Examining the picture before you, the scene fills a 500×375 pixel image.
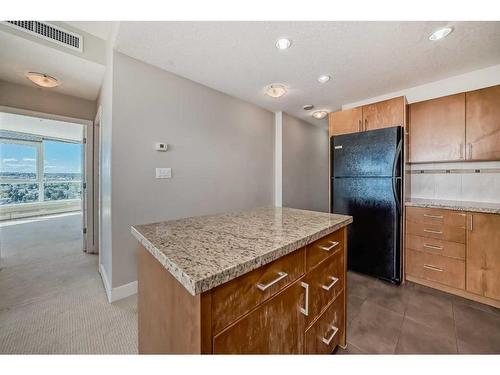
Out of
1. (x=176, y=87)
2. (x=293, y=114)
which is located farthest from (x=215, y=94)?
(x=293, y=114)

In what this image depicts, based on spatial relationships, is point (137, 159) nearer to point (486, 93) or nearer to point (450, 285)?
point (450, 285)

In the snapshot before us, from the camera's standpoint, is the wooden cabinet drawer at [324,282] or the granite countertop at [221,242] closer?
the granite countertop at [221,242]

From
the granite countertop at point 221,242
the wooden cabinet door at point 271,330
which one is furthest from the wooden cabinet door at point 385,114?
the wooden cabinet door at point 271,330

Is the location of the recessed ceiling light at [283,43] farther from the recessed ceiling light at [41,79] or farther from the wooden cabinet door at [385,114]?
the recessed ceiling light at [41,79]

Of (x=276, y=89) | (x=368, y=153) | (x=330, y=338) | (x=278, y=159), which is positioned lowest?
(x=330, y=338)

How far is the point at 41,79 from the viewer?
2.32m

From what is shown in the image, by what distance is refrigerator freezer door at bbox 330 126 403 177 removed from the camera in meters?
2.27

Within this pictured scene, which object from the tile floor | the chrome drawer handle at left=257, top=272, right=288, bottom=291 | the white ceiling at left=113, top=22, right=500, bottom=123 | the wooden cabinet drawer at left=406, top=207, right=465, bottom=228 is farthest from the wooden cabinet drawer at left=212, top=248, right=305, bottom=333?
the wooden cabinet drawer at left=406, top=207, right=465, bottom=228

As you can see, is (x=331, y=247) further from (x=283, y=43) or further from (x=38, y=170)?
(x=38, y=170)

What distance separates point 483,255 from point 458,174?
3.30 feet

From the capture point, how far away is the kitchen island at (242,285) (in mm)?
634

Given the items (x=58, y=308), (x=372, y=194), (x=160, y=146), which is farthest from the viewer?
(x=372, y=194)

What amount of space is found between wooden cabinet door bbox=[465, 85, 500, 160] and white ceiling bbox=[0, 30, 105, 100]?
391 centimetres

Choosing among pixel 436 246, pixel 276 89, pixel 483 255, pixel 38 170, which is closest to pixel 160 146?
pixel 276 89
